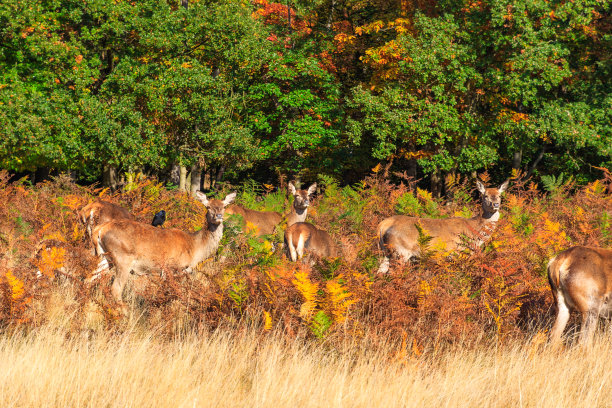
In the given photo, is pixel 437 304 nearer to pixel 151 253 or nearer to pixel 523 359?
pixel 523 359

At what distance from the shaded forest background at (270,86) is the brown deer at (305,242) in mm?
12522

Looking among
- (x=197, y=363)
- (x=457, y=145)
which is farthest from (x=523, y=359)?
(x=457, y=145)

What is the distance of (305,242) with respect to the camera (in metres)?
10.4

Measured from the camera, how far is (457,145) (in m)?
26.4

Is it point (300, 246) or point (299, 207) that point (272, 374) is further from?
point (299, 207)

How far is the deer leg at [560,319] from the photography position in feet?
23.2

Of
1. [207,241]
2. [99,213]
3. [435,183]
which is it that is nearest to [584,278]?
[207,241]

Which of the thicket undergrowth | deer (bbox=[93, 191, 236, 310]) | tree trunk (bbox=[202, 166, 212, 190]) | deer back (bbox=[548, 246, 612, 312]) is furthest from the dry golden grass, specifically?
tree trunk (bbox=[202, 166, 212, 190])

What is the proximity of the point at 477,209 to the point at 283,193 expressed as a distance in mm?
5542

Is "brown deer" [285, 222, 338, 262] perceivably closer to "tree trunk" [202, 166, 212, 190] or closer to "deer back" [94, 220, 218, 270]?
"deer back" [94, 220, 218, 270]

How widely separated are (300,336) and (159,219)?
631cm

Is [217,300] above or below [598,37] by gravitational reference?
below

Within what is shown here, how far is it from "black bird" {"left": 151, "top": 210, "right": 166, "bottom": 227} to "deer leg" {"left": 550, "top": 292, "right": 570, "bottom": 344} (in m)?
7.46

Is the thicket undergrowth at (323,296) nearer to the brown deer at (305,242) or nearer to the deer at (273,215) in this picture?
the brown deer at (305,242)
